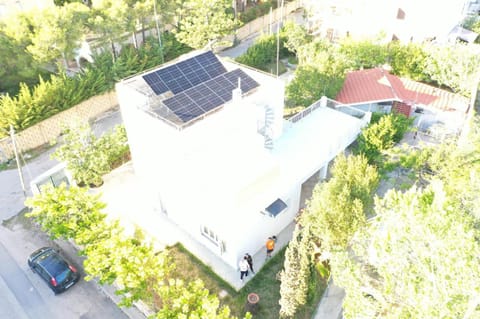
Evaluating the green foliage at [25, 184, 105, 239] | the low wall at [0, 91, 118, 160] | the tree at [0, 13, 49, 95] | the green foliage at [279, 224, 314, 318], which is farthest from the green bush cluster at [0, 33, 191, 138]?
the green foliage at [279, 224, 314, 318]

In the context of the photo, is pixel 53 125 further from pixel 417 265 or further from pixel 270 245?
pixel 417 265

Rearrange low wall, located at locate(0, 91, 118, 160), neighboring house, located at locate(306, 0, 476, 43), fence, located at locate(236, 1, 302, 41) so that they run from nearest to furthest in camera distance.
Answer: low wall, located at locate(0, 91, 118, 160) → neighboring house, located at locate(306, 0, 476, 43) → fence, located at locate(236, 1, 302, 41)

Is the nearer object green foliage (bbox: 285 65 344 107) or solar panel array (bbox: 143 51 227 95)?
solar panel array (bbox: 143 51 227 95)

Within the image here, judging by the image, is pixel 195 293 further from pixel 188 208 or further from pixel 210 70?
pixel 210 70

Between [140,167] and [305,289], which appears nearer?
[305,289]

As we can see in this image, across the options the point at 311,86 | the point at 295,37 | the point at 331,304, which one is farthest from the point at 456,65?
the point at 331,304

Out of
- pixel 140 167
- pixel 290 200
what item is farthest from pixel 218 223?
pixel 140 167

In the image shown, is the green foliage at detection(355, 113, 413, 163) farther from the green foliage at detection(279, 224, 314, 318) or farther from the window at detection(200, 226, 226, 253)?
the window at detection(200, 226, 226, 253)
